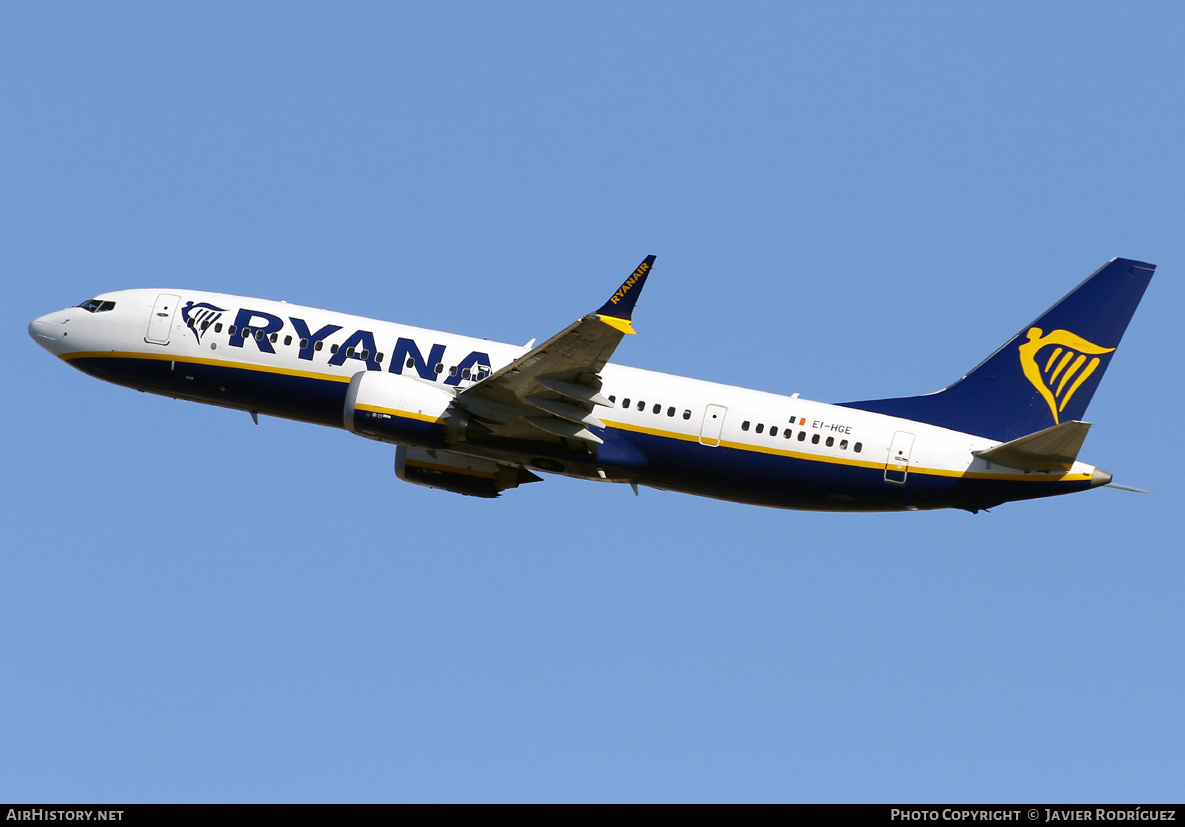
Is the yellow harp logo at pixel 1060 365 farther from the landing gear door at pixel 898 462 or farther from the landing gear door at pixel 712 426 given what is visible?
the landing gear door at pixel 712 426

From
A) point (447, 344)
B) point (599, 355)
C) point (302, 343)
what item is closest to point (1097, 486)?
point (599, 355)

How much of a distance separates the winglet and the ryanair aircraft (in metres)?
2.07

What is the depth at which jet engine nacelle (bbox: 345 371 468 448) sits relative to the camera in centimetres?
3781

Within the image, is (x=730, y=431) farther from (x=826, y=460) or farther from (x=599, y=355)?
(x=599, y=355)

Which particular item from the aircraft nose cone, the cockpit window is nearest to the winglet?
the cockpit window

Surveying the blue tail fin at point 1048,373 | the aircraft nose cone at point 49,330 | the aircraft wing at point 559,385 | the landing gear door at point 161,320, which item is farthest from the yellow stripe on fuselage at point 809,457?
the aircraft nose cone at point 49,330

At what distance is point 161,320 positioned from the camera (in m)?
41.4

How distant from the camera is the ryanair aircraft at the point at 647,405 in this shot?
37812 mm

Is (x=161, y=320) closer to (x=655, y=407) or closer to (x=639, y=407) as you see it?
(x=639, y=407)

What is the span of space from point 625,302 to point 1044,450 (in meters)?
12.6

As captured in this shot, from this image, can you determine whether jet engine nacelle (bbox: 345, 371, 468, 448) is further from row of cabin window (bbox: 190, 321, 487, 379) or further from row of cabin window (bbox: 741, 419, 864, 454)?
row of cabin window (bbox: 741, 419, 864, 454)

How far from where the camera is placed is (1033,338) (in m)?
40.5

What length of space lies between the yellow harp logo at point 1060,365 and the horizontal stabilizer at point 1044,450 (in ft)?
10.6
